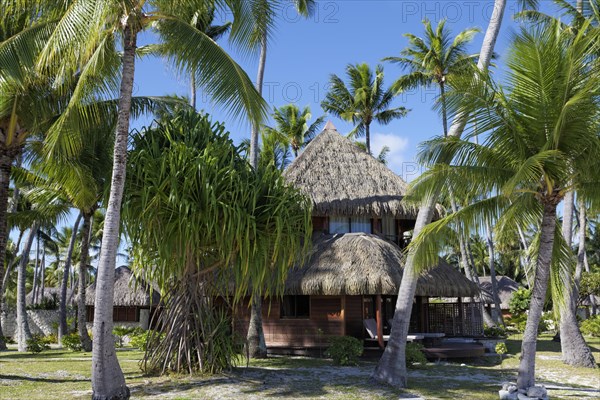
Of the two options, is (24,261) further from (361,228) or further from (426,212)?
(426,212)

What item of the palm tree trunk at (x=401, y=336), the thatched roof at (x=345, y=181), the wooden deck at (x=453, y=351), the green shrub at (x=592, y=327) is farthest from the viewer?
the green shrub at (x=592, y=327)

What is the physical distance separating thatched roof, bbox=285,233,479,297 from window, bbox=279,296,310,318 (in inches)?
49.8

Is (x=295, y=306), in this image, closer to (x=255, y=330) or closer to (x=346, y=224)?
(x=255, y=330)

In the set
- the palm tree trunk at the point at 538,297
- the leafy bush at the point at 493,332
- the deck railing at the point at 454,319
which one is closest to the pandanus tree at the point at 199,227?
the palm tree trunk at the point at 538,297

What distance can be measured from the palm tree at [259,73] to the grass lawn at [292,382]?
42.9 inches

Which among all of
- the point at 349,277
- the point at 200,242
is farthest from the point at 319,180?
the point at 200,242

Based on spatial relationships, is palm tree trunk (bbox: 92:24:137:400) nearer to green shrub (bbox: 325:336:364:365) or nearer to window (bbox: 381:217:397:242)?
green shrub (bbox: 325:336:364:365)

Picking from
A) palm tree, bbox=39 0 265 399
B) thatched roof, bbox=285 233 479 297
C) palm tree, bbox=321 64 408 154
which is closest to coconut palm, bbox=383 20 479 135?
palm tree, bbox=321 64 408 154

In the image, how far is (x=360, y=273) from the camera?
53.0 feet

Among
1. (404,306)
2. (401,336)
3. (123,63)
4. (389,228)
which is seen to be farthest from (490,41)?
(389,228)

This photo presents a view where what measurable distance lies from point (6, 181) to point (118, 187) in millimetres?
3392

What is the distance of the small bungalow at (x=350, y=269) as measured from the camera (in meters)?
16.4

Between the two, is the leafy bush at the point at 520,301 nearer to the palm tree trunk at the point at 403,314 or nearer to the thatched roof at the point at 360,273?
the thatched roof at the point at 360,273

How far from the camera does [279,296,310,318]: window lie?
18.0 m
